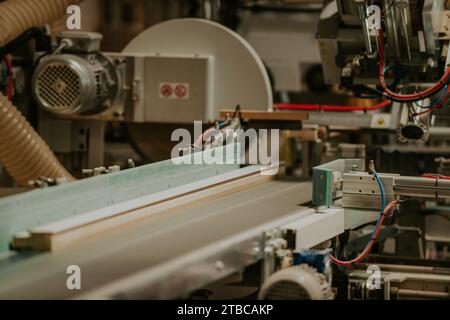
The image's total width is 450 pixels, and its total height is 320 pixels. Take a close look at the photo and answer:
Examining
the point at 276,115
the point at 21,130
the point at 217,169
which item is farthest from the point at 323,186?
the point at 21,130

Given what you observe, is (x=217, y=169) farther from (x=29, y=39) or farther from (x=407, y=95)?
(x=29, y=39)

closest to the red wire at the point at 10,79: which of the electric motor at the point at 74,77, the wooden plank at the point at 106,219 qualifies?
the electric motor at the point at 74,77

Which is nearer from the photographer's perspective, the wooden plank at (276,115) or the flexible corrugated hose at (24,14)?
the wooden plank at (276,115)

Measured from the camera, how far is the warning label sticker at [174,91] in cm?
442

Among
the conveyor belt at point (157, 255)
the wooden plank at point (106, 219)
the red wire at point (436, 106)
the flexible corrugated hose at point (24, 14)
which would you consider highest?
the flexible corrugated hose at point (24, 14)

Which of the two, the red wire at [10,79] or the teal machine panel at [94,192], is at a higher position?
the red wire at [10,79]

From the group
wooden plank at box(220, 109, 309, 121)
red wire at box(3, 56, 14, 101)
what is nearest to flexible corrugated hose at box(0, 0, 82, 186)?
red wire at box(3, 56, 14, 101)

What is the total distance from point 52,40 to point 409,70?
6.10 feet

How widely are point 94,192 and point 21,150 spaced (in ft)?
5.02

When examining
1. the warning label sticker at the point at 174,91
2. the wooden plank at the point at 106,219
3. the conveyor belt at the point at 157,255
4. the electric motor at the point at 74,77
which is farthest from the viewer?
the warning label sticker at the point at 174,91

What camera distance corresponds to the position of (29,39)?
422 cm

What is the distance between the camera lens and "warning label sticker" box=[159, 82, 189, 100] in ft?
14.5

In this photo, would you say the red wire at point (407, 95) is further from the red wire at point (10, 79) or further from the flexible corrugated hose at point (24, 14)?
the red wire at point (10, 79)

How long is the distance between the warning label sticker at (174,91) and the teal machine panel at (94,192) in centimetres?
123
